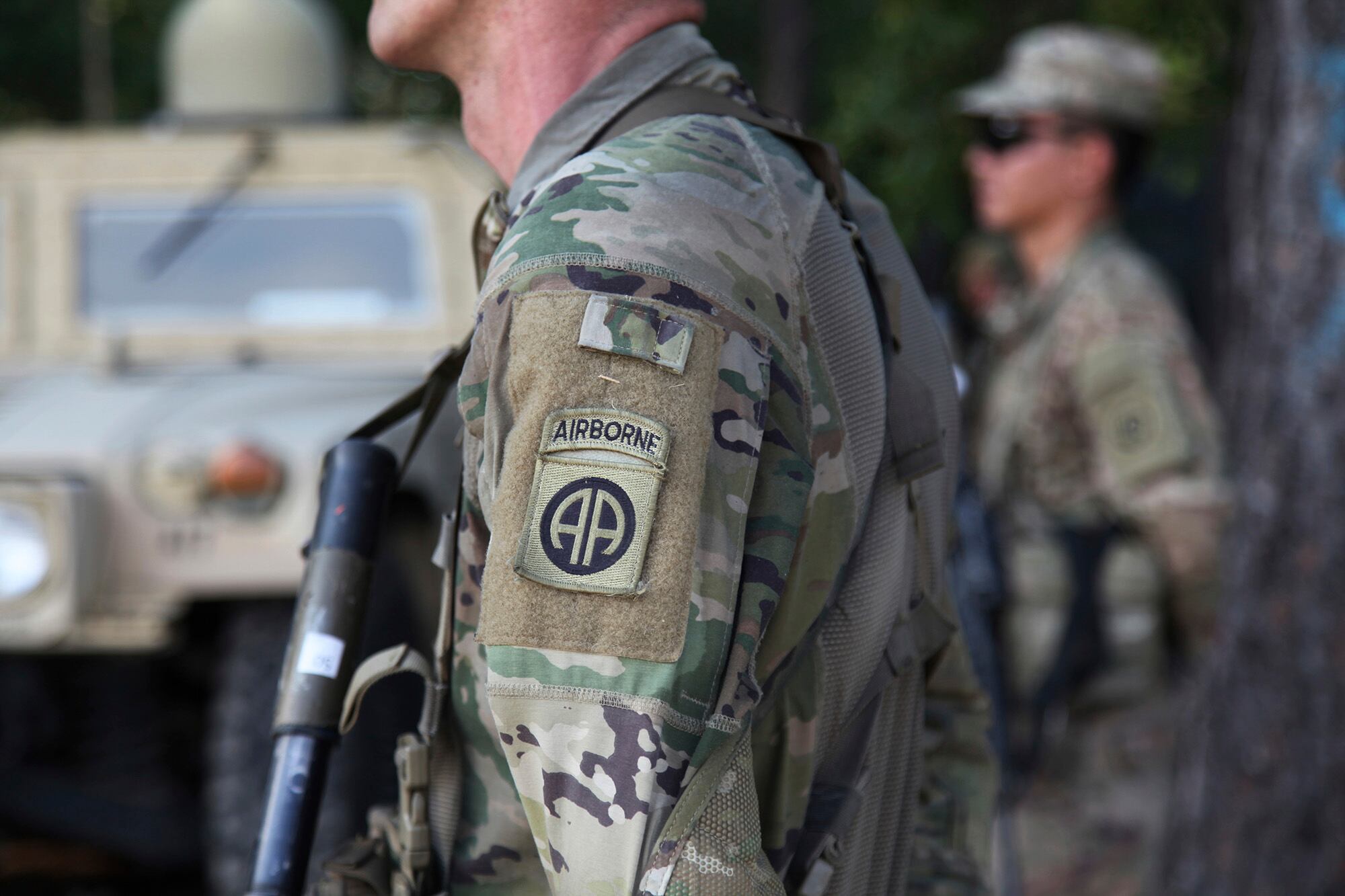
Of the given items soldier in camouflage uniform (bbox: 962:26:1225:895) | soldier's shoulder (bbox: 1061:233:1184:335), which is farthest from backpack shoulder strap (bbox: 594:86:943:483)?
soldier's shoulder (bbox: 1061:233:1184:335)

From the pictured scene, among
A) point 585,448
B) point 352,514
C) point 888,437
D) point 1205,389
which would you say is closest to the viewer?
point 585,448

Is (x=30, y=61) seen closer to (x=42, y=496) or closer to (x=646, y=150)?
(x=42, y=496)

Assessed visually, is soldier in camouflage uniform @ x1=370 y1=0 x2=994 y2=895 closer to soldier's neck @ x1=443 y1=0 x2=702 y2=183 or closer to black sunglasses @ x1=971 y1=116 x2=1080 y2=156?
soldier's neck @ x1=443 y1=0 x2=702 y2=183

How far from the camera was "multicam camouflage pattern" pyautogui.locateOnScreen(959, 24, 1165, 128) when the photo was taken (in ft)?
9.43

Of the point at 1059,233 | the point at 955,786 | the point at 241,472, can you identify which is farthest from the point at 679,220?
the point at 241,472

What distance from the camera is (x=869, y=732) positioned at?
4.06 feet

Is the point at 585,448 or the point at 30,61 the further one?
the point at 30,61

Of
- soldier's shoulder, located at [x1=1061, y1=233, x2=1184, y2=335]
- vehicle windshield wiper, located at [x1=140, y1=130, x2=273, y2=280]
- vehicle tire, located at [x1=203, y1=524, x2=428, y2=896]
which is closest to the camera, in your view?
soldier's shoulder, located at [x1=1061, y1=233, x2=1184, y2=335]

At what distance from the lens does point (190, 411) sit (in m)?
3.04

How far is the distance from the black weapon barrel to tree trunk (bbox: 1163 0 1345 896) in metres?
1.93

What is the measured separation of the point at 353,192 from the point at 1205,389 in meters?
2.23

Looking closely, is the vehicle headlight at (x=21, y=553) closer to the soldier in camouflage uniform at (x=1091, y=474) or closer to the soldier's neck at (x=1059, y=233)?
the soldier in camouflage uniform at (x=1091, y=474)

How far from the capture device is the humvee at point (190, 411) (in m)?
2.90

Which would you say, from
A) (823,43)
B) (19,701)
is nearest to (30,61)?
(823,43)
